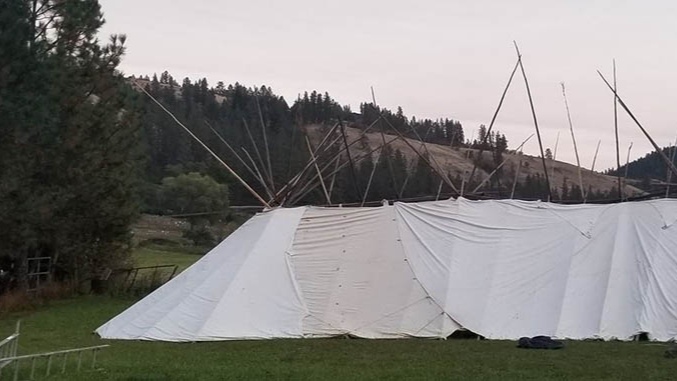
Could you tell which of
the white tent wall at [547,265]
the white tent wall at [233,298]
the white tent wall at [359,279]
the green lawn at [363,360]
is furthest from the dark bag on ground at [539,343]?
the white tent wall at [233,298]

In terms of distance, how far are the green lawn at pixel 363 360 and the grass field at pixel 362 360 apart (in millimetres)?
12

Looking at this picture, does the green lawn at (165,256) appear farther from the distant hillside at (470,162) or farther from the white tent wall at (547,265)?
the white tent wall at (547,265)

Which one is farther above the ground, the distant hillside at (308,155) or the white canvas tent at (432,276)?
the distant hillside at (308,155)

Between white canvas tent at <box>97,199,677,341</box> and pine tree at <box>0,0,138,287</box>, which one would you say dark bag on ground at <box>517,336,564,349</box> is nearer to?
white canvas tent at <box>97,199,677,341</box>

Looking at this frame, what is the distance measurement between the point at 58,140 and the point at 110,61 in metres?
3.99

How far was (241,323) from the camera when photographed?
1463cm

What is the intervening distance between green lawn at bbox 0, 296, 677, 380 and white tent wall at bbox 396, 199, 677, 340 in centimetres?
86

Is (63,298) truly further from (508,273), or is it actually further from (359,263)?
(508,273)

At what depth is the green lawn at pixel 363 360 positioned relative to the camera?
1021 cm

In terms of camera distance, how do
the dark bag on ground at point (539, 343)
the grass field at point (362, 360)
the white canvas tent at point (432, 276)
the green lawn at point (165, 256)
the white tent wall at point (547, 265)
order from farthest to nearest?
the green lawn at point (165, 256) → the white canvas tent at point (432, 276) → the white tent wall at point (547, 265) → the dark bag on ground at point (539, 343) → the grass field at point (362, 360)

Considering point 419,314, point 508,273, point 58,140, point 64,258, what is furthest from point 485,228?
point 64,258

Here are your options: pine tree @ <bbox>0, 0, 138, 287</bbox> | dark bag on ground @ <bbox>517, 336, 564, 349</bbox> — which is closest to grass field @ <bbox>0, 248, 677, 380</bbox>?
dark bag on ground @ <bbox>517, 336, 564, 349</bbox>

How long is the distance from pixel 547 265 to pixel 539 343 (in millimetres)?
2679

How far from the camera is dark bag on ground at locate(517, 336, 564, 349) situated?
12.8m
